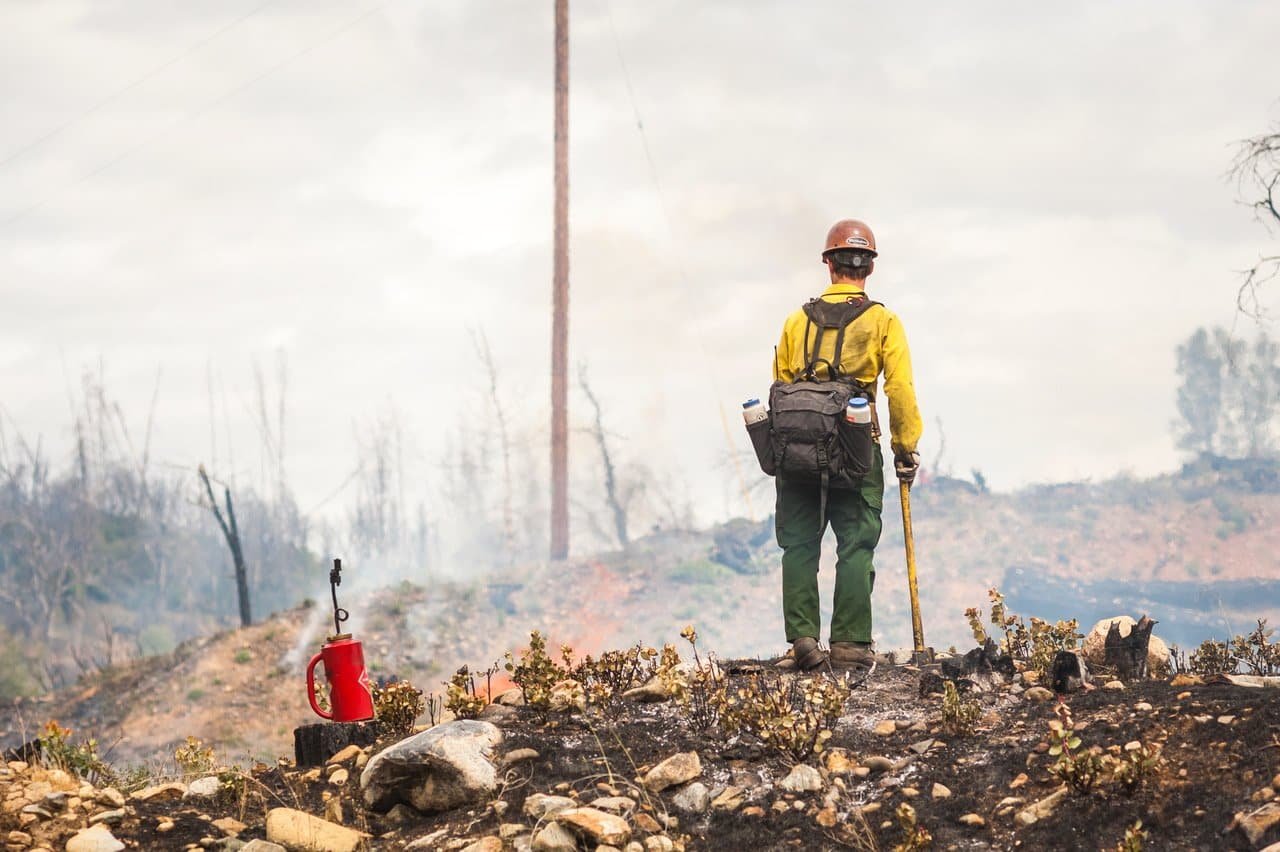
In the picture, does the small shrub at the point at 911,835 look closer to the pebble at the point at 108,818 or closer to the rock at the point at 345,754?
the rock at the point at 345,754

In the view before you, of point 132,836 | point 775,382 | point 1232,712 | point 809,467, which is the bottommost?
point 132,836

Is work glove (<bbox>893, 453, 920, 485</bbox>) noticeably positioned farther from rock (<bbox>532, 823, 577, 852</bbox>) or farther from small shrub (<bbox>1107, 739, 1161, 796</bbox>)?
rock (<bbox>532, 823, 577, 852</bbox>)

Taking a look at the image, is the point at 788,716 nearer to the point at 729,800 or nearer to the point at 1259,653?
the point at 729,800

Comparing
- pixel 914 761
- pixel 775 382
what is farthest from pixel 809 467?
pixel 914 761

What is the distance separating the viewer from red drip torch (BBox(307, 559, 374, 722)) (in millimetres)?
6207

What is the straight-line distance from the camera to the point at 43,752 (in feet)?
20.9

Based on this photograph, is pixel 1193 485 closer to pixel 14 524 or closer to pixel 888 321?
pixel 888 321

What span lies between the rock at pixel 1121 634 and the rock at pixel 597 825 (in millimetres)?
3102

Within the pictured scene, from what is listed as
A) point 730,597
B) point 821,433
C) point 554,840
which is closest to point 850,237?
point 821,433

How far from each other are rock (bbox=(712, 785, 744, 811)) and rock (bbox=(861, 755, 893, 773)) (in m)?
0.57

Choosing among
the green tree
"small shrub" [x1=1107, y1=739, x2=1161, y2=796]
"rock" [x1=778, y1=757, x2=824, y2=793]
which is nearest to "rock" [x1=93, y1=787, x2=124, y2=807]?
"rock" [x1=778, y1=757, x2=824, y2=793]

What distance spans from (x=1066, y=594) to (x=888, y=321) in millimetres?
17829

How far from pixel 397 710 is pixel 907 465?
315 centimetres

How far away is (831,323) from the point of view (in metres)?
7.17
